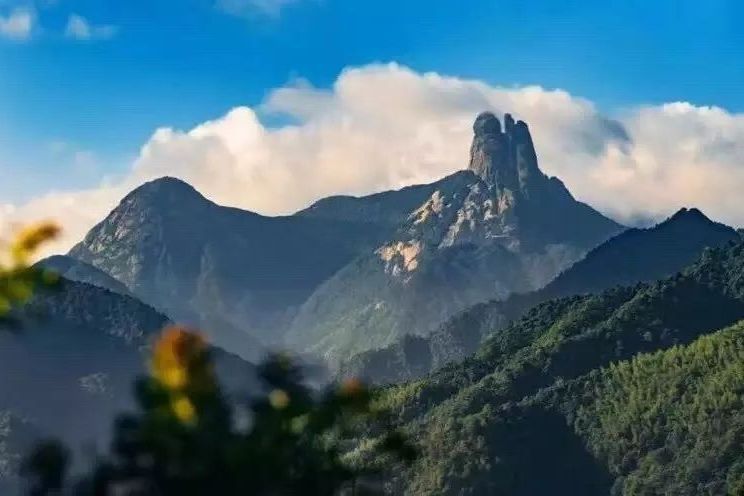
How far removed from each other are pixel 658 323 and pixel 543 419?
36.9 meters

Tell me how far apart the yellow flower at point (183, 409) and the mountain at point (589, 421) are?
120 meters

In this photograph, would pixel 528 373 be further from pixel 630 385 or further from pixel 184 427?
pixel 184 427

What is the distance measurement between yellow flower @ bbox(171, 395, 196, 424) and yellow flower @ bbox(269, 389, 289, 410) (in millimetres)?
2404

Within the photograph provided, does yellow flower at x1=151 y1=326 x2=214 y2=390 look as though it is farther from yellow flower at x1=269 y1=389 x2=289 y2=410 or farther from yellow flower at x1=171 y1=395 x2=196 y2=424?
yellow flower at x1=269 y1=389 x2=289 y2=410

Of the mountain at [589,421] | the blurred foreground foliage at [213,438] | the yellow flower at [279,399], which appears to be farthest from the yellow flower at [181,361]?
the mountain at [589,421]

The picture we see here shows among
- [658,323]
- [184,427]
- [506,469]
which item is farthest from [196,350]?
[658,323]

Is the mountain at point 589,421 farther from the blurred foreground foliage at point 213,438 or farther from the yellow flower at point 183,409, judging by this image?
the yellow flower at point 183,409

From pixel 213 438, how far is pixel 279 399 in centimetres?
199

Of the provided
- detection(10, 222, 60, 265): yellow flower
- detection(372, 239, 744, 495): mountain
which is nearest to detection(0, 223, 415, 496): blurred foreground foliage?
detection(10, 222, 60, 265): yellow flower

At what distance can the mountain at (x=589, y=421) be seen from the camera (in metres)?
138

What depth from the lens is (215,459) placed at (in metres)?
14.3

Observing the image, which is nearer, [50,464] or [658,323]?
[50,464]

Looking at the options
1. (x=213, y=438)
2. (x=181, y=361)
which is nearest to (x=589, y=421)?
(x=213, y=438)

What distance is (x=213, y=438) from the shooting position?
1419 centimetres
